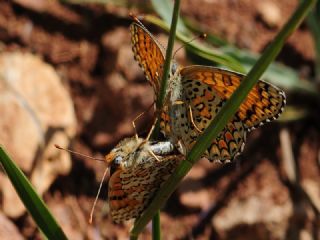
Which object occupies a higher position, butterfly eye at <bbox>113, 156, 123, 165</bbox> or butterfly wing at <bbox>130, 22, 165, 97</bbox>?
butterfly wing at <bbox>130, 22, 165, 97</bbox>

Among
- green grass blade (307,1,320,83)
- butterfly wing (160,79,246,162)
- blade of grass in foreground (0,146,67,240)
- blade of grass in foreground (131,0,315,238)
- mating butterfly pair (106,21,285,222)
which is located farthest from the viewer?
green grass blade (307,1,320,83)

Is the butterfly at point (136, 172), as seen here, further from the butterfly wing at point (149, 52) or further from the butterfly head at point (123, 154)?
the butterfly wing at point (149, 52)

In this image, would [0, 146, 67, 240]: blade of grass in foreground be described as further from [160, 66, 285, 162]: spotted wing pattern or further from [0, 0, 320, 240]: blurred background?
[0, 0, 320, 240]: blurred background

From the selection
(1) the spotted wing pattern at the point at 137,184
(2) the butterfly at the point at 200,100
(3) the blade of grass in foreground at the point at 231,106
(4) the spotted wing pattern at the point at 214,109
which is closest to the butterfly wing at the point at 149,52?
(2) the butterfly at the point at 200,100

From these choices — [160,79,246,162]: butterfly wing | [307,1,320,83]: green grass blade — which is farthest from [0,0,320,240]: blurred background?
[160,79,246,162]: butterfly wing

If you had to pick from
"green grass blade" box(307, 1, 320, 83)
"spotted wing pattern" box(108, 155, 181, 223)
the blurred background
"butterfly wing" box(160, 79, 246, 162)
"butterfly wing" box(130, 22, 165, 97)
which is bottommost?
the blurred background

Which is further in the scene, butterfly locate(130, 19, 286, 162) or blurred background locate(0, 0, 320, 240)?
blurred background locate(0, 0, 320, 240)
